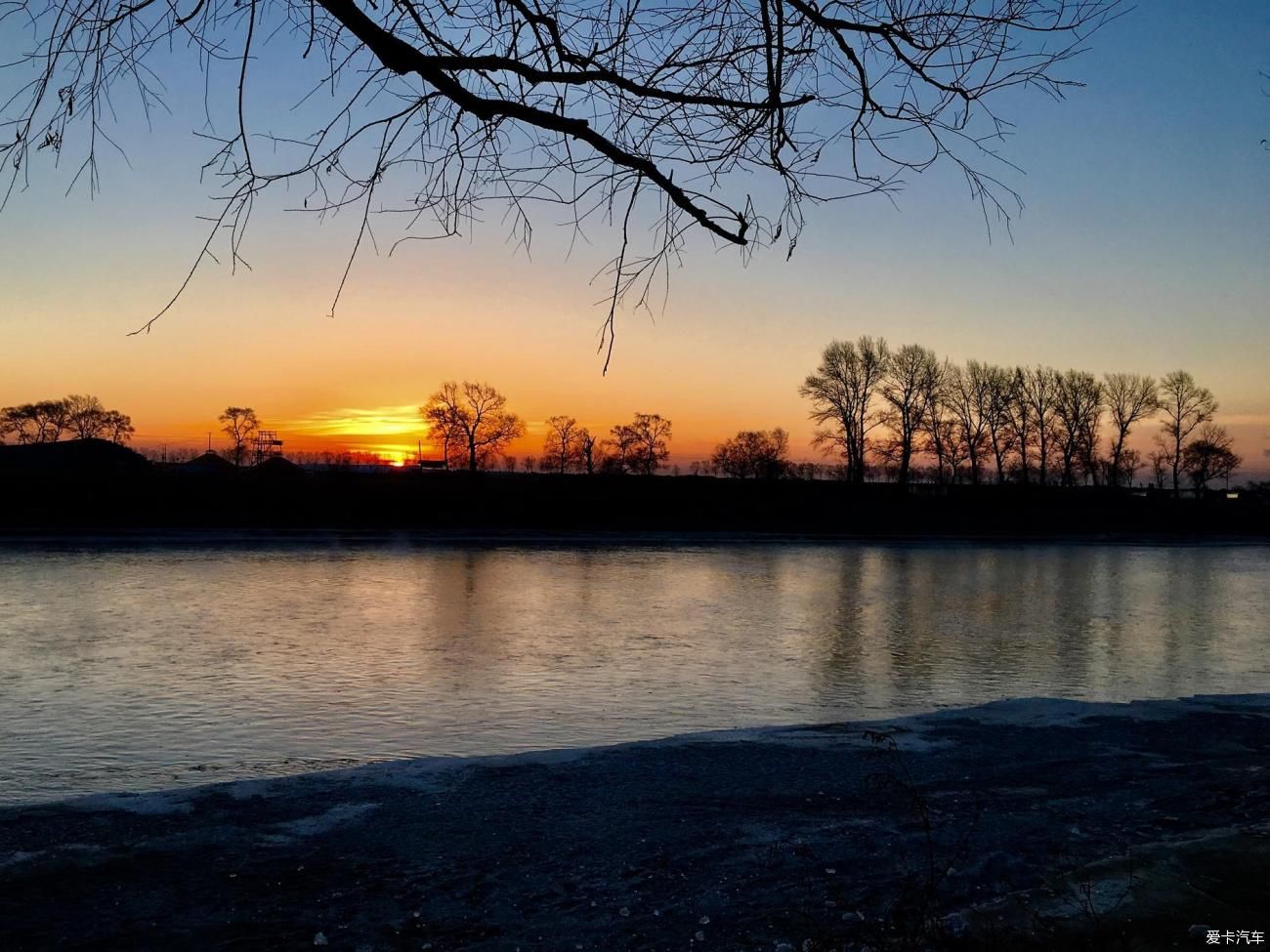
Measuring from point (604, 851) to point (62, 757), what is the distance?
206 inches

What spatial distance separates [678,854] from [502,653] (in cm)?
859

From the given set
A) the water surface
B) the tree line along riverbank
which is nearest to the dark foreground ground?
the water surface

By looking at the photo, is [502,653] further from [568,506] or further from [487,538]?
[568,506]

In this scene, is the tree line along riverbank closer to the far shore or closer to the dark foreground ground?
the far shore

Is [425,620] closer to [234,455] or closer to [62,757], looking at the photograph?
[62,757]

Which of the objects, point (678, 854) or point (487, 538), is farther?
point (487, 538)

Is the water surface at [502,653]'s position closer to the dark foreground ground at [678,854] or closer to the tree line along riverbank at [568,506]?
the dark foreground ground at [678,854]


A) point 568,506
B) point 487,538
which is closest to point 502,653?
point 487,538

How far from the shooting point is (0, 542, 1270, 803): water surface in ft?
30.1

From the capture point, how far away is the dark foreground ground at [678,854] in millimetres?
4410

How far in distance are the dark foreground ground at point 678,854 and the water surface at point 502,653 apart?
1.67m

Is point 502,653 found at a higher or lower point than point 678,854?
lower

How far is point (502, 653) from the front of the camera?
546 inches

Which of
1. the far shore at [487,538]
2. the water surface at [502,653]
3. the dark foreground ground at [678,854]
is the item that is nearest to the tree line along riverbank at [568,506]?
the far shore at [487,538]
